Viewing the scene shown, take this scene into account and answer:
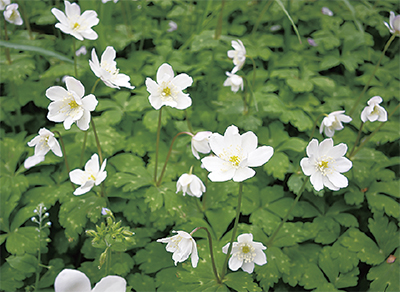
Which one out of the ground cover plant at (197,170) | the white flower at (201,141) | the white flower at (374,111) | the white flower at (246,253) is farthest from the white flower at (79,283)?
the white flower at (374,111)

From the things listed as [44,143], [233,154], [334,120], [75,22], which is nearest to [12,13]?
[75,22]

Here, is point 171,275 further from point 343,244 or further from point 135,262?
point 343,244

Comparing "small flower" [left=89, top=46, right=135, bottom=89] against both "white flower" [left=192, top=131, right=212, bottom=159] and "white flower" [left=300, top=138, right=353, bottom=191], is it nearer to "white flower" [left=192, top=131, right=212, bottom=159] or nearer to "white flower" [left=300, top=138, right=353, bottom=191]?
"white flower" [left=192, top=131, right=212, bottom=159]

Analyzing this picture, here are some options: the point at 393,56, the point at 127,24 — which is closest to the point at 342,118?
the point at 393,56

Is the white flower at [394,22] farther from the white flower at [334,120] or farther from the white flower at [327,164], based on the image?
the white flower at [327,164]

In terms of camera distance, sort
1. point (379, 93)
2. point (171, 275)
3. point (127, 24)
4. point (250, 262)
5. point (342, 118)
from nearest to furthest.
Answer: point (250, 262)
point (171, 275)
point (342, 118)
point (379, 93)
point (127, 24)

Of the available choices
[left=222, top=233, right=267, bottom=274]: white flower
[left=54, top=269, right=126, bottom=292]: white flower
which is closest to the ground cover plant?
[left=222, top=233, right=267, bottom=274]: white flower

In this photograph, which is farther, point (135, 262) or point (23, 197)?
point (23, 197)
